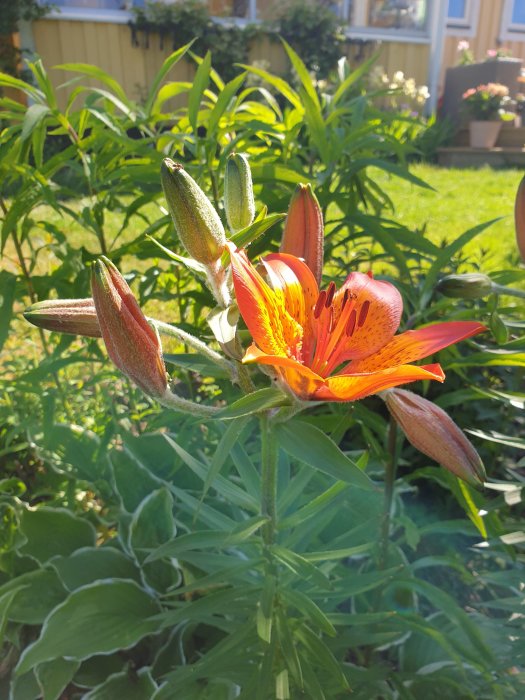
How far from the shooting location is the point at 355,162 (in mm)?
1363

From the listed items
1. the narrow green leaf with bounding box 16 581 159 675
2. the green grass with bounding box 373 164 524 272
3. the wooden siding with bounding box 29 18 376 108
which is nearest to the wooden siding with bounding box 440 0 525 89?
the wooden siding with bounding box 29 18 376 108

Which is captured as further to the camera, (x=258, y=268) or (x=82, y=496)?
(x=82, y=496)

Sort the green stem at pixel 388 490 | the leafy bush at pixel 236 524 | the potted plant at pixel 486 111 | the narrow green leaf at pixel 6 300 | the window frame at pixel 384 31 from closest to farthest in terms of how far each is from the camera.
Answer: the leafy bush at pixel 236 524
the green stem at pixel 388 490
the narrow green leaf at pixel 6 300
the potted plant at pixel 486 111
the window frame at pixel 384 31

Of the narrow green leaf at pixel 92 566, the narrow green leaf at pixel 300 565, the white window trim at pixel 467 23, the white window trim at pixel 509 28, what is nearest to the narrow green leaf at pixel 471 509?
the narrow green leaf at pixel 300 565

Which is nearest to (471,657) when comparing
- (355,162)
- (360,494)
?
(360,494)

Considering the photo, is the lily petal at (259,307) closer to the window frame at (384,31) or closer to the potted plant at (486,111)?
the potted plant at (486,111)

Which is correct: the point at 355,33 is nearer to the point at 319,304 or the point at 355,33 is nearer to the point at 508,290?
the point at 508,290

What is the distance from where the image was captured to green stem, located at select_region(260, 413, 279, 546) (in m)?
0.81

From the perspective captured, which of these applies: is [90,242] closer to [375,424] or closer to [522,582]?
[375,424]

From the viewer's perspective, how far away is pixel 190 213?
2.47 ft

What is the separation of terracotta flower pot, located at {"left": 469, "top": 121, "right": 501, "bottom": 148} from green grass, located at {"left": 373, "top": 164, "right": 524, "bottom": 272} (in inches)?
59.1

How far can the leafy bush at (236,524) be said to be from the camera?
1.06 m

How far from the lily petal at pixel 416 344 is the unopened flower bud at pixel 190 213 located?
0.22 metres

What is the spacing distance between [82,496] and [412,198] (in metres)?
4.63
